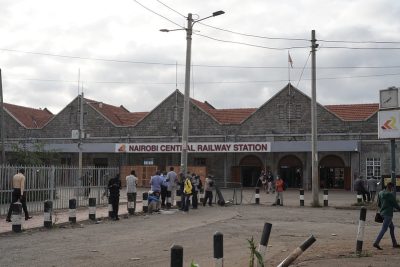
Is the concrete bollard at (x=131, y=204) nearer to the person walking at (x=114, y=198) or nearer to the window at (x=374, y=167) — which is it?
the person walking at (x=114, y=198)

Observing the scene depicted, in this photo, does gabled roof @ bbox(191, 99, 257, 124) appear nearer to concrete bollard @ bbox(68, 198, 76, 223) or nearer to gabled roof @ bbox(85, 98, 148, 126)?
gabled roof @ bbox(85, 98, 148, 126)

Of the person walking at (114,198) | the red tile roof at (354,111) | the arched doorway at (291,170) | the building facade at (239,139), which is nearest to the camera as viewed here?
the person walking at (114,198)

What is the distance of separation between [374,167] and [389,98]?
58.2 feet

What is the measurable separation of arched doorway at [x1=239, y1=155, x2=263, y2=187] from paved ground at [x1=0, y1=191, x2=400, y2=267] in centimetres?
2438

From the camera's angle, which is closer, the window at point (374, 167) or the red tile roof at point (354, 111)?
the window at point (374, 167)

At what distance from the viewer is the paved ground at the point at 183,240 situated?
→ 10711mm

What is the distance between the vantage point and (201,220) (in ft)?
63.3

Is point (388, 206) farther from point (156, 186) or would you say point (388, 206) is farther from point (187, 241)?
point (156, 186)

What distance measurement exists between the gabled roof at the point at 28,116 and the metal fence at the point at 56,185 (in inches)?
1326

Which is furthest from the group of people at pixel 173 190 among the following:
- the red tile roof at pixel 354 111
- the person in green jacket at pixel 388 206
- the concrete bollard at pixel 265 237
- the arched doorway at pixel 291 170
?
the red tile roof at pixel 354 111

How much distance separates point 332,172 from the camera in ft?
143

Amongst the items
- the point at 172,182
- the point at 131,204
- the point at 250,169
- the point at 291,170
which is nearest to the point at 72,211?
the point at 131,204

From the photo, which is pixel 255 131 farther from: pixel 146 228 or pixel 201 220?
pixel 146 228

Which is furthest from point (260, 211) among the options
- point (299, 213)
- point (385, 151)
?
point (385, 151)
